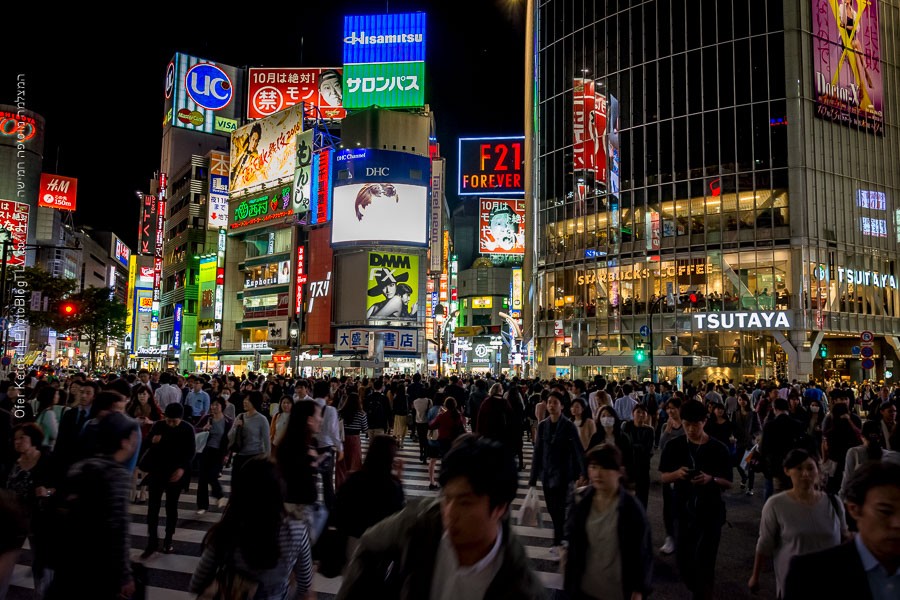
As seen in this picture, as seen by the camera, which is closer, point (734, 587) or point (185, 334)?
point (734, 587)

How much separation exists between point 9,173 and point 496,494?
11566 cm

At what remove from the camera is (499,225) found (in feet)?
247

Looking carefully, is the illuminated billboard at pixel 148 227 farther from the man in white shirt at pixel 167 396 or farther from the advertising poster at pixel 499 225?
the man in white shirt at pixel 167 396

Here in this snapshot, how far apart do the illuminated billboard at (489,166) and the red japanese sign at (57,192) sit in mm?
69761

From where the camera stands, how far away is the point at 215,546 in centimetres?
368

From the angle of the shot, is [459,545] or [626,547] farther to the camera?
[626,547]

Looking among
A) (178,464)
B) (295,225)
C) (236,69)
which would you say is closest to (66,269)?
(236,69)

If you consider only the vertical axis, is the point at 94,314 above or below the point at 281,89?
below

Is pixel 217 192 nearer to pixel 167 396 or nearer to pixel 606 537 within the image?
pixel 167 396

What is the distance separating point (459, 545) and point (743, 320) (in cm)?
4189

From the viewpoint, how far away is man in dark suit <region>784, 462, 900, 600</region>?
2.37 meters

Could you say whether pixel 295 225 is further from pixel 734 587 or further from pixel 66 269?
pixel 66 269

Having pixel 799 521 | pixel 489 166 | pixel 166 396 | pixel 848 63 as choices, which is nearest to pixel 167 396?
pixel 166 396

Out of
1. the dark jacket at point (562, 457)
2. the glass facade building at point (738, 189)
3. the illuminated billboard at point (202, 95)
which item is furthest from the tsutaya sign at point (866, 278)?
the illuminated billboard at point (202, 95)
